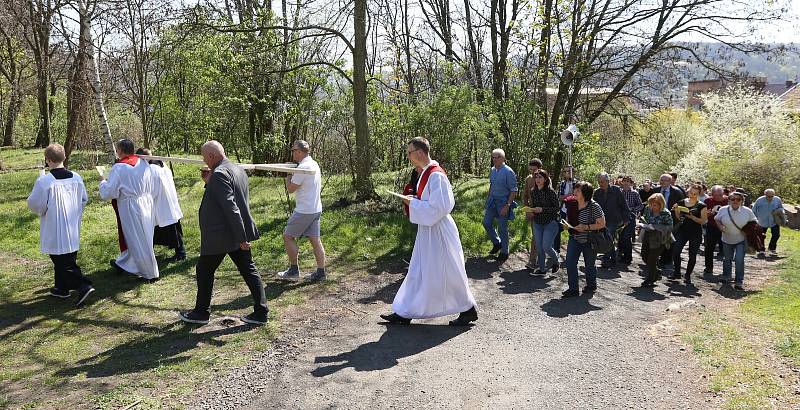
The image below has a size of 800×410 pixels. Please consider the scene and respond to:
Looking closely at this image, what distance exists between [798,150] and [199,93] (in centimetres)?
2353

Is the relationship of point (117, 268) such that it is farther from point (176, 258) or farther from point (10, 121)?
point (10, 121)

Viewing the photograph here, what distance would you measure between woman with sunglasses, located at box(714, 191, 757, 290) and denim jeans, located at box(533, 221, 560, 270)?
2.99m

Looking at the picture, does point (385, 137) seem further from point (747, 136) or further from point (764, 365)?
point (747, 136)

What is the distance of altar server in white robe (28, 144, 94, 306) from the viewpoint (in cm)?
713

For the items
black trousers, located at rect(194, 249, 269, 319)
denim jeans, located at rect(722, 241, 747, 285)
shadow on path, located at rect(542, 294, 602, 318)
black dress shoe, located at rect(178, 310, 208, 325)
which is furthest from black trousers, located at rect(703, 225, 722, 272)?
black dress shoe, located at rect(178, 310, 208, 325)

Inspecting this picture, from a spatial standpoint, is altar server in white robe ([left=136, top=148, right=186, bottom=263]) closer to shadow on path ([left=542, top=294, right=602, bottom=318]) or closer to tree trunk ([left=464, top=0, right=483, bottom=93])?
shadow on path ([left=542, top=294, right=602, bottom=318])

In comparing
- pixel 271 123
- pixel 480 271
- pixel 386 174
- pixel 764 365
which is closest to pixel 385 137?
pixel 386 174

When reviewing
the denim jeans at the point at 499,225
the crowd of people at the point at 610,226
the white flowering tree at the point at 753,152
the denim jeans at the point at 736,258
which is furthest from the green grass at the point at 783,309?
the white flowering tree at the point at 753,152

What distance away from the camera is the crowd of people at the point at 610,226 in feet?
27.5

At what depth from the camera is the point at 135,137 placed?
22.8m

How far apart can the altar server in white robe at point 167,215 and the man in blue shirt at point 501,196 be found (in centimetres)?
503

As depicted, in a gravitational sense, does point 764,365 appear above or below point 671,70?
below

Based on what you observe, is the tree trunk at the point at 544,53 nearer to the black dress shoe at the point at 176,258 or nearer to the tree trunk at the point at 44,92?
the black dress shoe at the point at 176,258

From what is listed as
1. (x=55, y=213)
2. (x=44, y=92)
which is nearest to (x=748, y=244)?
(x=55, y=213)
